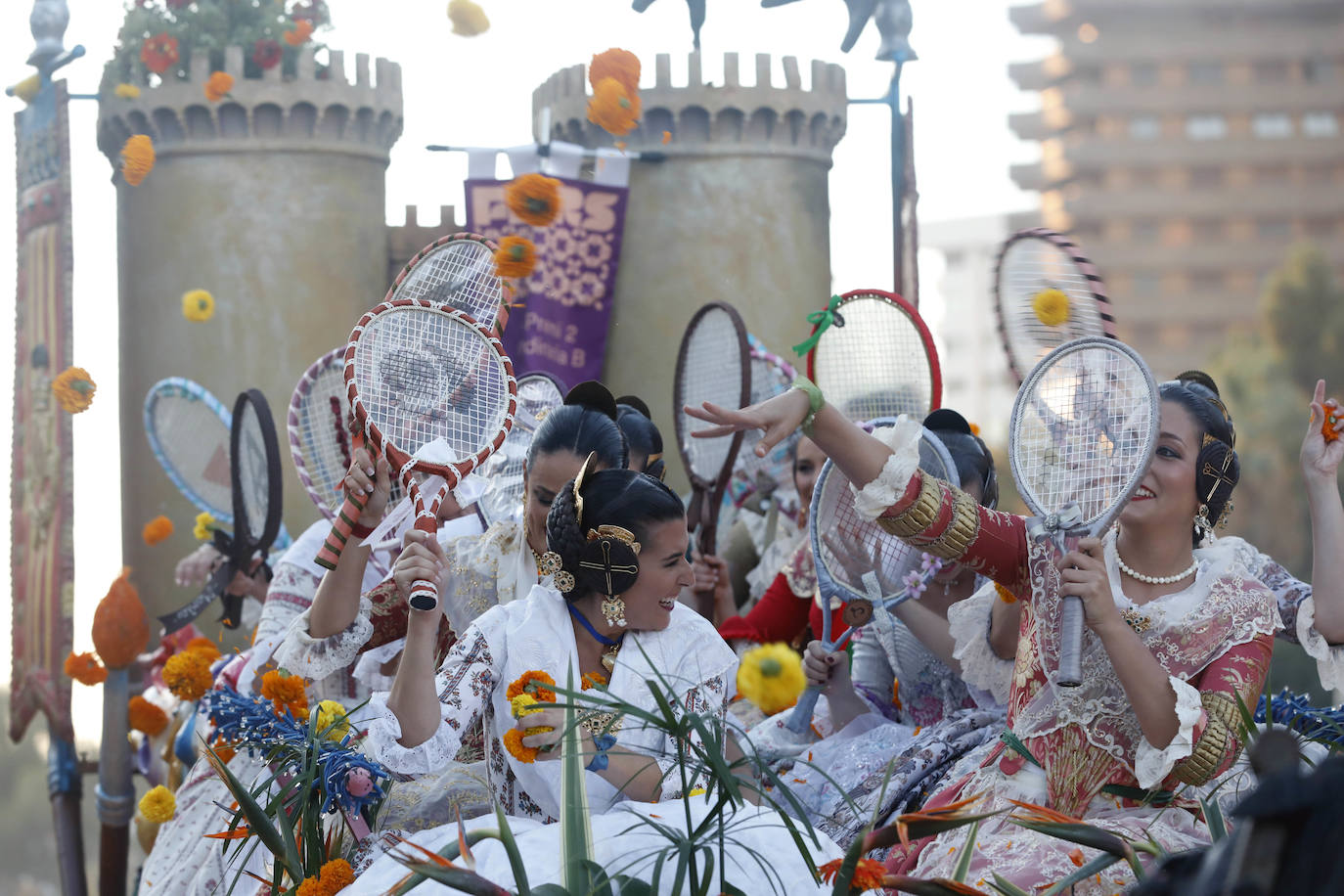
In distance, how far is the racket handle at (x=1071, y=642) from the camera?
2.60 meters

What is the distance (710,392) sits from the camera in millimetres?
5586

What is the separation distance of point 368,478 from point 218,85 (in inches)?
427

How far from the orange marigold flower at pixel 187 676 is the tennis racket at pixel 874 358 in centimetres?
209

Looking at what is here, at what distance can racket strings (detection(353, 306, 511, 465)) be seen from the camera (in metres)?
3.26

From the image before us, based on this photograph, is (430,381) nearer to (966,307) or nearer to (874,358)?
(874,358)

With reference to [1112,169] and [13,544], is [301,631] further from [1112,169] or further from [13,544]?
[1112,169]

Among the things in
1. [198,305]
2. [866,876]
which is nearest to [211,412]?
[866,876]

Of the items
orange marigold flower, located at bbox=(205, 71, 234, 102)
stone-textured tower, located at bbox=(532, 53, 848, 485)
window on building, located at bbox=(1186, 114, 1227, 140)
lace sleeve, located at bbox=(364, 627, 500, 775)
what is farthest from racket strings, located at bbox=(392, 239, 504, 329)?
window on building, located at bbox=(1186, 114, 1227, 140)

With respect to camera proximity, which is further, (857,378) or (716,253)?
(716,253)

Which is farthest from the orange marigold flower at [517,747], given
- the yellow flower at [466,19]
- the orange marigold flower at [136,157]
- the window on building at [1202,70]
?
the window on building at [1202,70]

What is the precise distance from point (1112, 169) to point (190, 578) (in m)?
51.7

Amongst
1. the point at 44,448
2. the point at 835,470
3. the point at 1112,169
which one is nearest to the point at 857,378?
the point at 835,470

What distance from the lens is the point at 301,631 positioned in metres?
3.54

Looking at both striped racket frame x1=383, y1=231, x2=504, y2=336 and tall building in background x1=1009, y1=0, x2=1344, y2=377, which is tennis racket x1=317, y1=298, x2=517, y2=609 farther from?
tall building in background x1=1009, y1=0, x2=1344, y2=377
